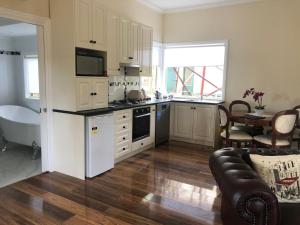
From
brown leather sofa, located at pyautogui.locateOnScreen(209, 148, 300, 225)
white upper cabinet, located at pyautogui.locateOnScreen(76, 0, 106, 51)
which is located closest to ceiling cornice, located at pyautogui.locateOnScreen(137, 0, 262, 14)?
white upper cabinet, located at pyautogui.locateOnScreen(76, 0, 106, 51)

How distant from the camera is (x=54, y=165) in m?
3.69

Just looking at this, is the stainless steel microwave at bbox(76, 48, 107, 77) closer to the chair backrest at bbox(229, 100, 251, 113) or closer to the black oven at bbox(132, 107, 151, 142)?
the black oven at bbox(132, 107, 151, 142)

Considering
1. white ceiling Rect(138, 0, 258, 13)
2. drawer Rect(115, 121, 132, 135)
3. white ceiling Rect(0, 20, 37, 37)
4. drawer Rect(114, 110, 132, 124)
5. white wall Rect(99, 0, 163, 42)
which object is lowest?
drawer Rect(115, 121, 132, 135)

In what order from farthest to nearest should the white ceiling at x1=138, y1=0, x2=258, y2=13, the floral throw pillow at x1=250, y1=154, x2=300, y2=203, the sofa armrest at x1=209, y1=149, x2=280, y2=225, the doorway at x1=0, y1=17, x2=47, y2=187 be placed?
1. the white ceiling at x1=138, y1=0, x2=258, y2=13
2. the doorway at x1=0, y1=17, x2=47, y2=187
3. the floral throw pillow at x1=250, y1=154, x2=300, y2=203
4. the sofa armrest at x1=209, y1=149, x2=280, y2=225

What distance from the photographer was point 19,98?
617 cm

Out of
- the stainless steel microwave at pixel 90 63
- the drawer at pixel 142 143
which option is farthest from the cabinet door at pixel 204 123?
the stainless steel microwave at pixel 90 63

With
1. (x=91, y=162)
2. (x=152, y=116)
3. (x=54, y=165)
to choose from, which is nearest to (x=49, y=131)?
(x=54, y=165)

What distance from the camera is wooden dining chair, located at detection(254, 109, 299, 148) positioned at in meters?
3.57

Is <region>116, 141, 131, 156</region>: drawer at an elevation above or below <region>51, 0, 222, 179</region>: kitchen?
below

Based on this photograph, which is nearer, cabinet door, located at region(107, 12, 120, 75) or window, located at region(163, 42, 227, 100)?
cabinet door, located at region(107, 12, 120, 75)

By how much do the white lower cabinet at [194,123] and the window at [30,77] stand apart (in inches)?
136

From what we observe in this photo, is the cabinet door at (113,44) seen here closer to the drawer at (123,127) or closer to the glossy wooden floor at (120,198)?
the drawer at (123,127)

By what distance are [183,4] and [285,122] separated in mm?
3229

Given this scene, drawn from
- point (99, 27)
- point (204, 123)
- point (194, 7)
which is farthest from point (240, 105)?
point (99, 27)
